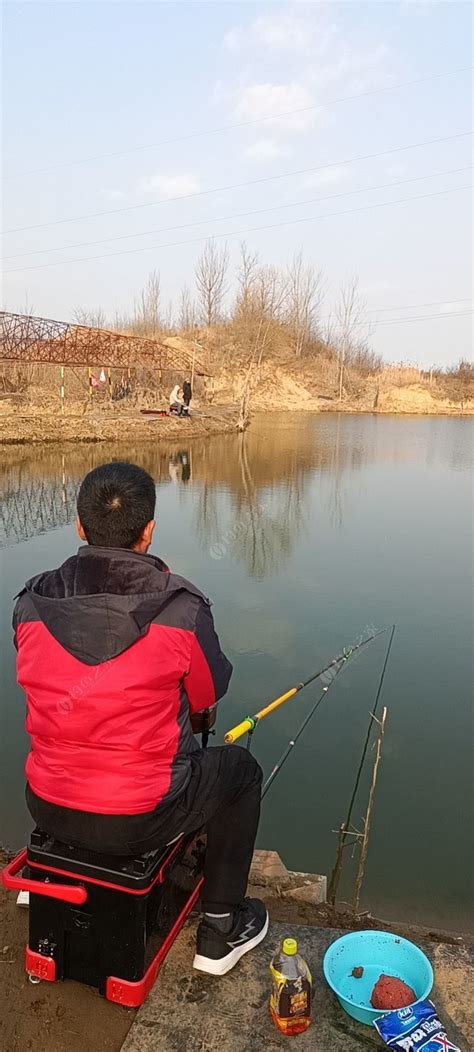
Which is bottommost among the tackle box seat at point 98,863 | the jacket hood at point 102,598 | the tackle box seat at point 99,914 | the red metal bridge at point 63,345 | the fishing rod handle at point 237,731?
the tackle box seat at point 99,914

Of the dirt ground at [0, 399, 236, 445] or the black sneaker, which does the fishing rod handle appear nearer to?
the black sneaker

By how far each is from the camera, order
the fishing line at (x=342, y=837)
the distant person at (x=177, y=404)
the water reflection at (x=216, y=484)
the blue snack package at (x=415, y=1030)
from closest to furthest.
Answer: the blue snack package at (x=415, y=1030), the fishing line at (x=342, y=837), the water reflection at (x=216, y=484), the distant person at (x=177, y=404)

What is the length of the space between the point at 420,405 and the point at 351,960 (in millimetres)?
47448

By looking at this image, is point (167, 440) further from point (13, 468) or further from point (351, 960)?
point (351, 960)

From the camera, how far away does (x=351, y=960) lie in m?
2.08

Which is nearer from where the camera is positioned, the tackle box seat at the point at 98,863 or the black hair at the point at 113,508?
the tackle box seat at the point at 98,863

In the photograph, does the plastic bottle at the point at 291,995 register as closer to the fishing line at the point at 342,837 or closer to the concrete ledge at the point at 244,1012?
the concrete ledge at the point at 244,1012

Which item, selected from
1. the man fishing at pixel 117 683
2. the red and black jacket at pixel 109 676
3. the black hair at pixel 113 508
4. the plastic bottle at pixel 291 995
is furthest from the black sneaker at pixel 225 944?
the black hair at pixel 113 508

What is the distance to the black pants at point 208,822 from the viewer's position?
1760 mm

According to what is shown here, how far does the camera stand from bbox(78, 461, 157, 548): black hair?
1.89 meters

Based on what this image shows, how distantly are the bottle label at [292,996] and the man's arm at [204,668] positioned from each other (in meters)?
0.73

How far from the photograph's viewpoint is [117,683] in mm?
1700

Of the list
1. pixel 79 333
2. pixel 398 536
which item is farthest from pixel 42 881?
pixel 79 333

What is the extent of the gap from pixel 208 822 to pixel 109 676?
2.09 ft
